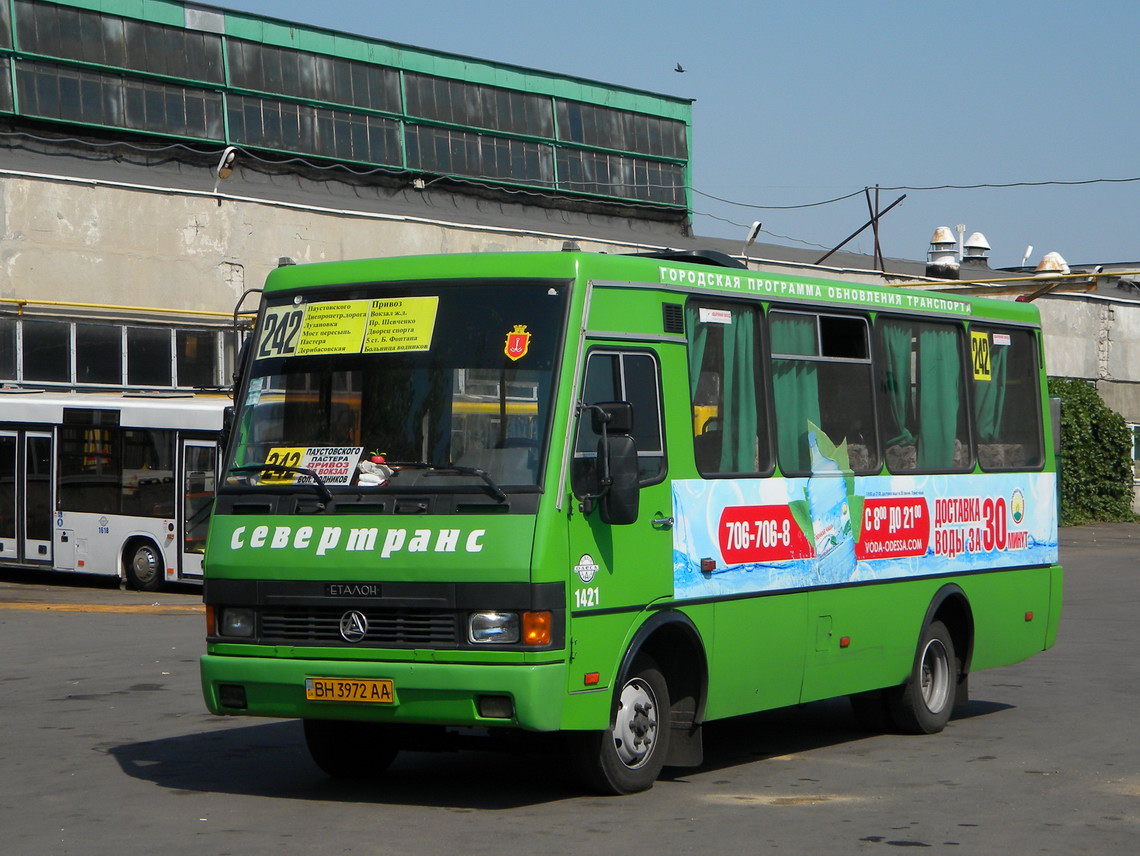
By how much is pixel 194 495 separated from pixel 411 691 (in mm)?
15664

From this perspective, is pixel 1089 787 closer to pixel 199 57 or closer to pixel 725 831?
pixel 725 831

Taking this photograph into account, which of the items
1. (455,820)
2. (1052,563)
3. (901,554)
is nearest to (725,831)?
(455,820)

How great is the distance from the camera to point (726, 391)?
382 inches

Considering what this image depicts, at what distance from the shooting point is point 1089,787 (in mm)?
9227

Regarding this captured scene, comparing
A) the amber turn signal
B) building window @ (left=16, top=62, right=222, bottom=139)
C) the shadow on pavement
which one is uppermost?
building window @ (left=16, top=62, right=222, bottom=139)

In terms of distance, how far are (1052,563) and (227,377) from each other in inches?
968

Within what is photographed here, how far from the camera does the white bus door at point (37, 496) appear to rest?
2481cm

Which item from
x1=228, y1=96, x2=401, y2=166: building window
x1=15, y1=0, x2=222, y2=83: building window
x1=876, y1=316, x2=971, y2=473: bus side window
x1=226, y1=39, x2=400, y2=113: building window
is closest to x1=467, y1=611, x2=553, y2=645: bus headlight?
x1=876, y1=316, x2=971, y2=473: bus side window

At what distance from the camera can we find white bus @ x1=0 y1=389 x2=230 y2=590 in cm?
2342

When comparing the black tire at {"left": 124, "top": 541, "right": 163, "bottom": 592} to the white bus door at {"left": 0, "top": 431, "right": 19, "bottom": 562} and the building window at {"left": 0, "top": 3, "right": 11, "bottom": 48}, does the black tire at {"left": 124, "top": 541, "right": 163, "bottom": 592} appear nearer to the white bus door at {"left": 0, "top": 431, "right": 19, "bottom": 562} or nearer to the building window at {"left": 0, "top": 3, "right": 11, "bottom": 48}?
→ the white bus door at {"left": 0, "top": 431, "right": 19, "bottom": 562}

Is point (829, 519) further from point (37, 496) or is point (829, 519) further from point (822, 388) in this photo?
point (37, 496)

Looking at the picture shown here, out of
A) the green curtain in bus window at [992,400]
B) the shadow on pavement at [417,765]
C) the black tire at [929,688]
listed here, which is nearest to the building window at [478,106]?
the green curtain in bus window at [992,400]

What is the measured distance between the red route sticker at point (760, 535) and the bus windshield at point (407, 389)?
1.66 meters

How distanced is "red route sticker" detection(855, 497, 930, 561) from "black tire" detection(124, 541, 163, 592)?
14.8 meters
